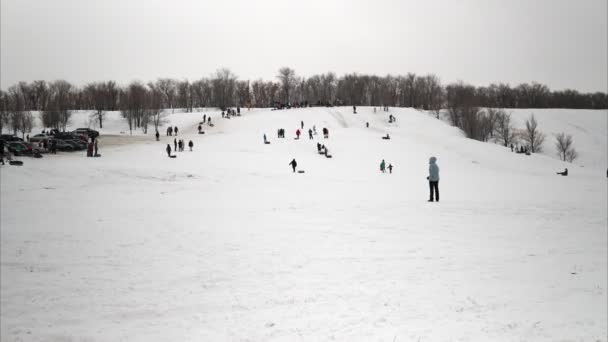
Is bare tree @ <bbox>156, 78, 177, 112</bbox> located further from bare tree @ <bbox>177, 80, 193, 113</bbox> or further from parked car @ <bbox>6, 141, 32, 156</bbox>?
parked car @ <bbox>6, 141, 32, 156</bbox>

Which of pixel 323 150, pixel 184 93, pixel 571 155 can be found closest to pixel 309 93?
pixel 184 93

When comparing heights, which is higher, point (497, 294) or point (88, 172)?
point (88, 172)

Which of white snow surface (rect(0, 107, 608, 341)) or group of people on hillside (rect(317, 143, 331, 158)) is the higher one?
group of people on hillside (rect(317, 143, 331, 158))

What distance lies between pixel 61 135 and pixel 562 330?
4723 centimetres

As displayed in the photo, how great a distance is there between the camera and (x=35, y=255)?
936 cm

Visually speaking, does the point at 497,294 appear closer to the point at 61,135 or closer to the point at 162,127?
the point at 61,135

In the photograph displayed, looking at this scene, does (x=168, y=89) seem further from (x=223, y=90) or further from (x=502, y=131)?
(x=502, y=131)

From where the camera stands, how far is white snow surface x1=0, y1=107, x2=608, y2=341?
21.7ft

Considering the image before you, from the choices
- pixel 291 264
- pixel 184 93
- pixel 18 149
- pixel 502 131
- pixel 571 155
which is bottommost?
pixel 291 264

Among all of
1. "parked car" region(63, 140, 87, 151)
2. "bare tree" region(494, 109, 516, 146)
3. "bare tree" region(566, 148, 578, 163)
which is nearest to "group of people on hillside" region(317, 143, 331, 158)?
"parked car" region(63, 140, 87, 151)

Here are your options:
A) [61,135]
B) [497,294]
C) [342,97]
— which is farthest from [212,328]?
[342,97]

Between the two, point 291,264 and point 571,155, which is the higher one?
point 571,155

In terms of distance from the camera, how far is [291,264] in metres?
8.83

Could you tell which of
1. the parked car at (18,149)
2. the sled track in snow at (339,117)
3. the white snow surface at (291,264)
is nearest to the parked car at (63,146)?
the parked car at (18,149)
